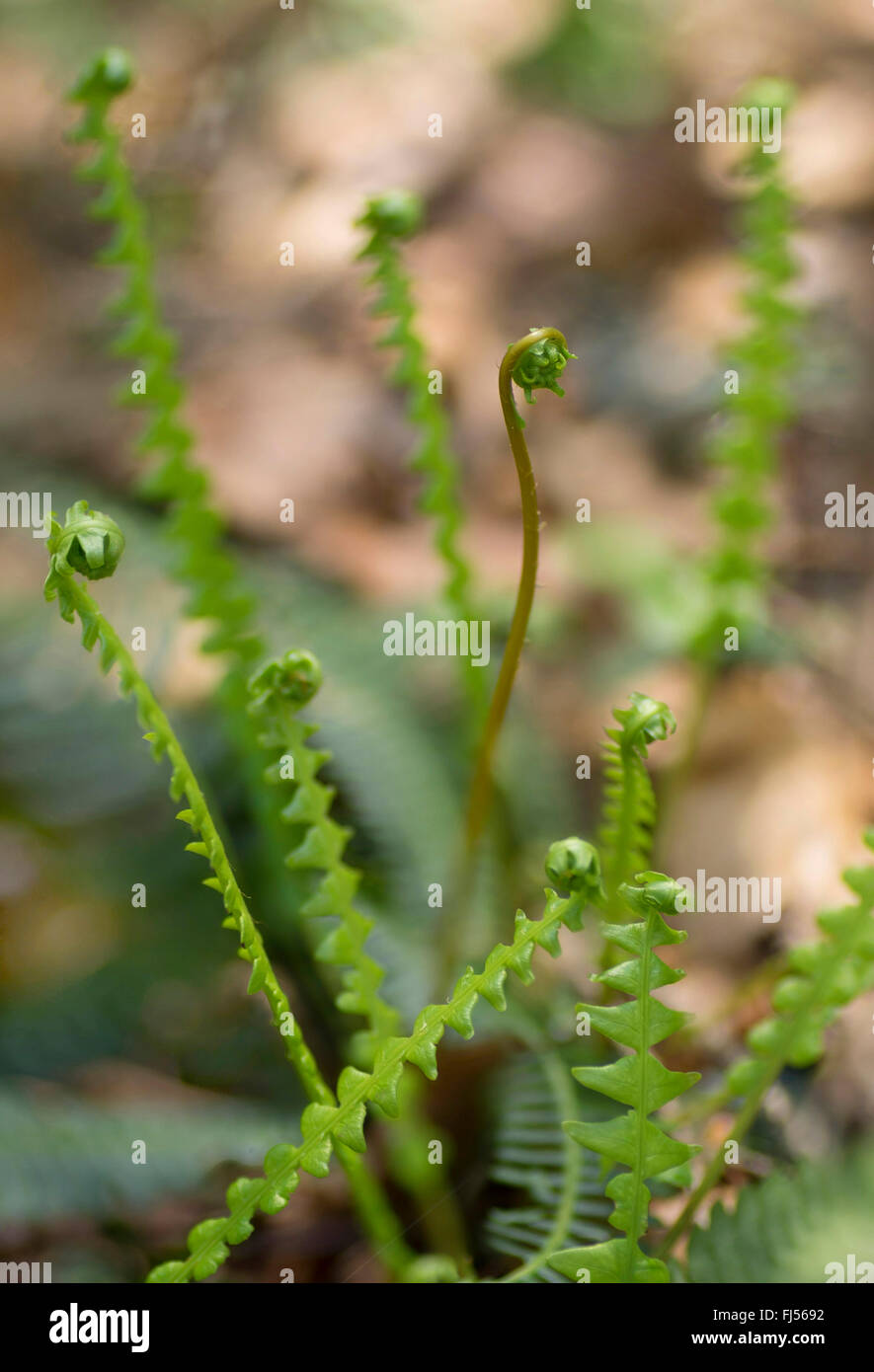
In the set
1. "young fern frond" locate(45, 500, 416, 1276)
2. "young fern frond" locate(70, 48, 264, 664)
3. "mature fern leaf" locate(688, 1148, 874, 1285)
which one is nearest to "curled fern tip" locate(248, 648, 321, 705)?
"young fern frond" locate(45, 500, 416, 1276)

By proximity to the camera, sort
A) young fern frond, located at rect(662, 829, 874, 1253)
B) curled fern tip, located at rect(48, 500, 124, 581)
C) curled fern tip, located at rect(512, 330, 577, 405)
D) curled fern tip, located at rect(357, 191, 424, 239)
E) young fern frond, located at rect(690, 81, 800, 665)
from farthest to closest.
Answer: young fern frond, located at rect(690, 81, 800, 665) → curled fern tip, located at rect(357, 191, 424, 239) → young fern frond, located at rect(662, 829, 874, 1253) → curled fern tip, located at rect(512, 330, 577, 405) → curled fern tip, located at rect(48, 500, 124, 581)

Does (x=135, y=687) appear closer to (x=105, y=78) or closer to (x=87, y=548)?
(x=87, y=548)

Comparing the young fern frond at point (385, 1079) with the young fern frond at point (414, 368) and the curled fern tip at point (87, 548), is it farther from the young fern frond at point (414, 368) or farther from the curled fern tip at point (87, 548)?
the young fern frond at point (414, 368)

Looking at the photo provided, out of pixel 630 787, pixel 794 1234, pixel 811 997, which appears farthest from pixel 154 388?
pixel 794 1234

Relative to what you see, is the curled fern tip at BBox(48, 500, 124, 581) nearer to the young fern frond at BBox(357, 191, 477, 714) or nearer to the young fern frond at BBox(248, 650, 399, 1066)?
the young fern frond at BBox(248, 650, 399, 1066)

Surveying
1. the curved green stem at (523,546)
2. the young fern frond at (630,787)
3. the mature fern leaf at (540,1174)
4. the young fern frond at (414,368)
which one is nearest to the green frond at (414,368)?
the young fern frond at (414,368)
